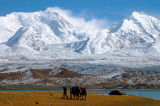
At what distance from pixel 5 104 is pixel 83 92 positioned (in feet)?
51.4

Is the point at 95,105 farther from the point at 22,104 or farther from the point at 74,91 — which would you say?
the point at 22,104

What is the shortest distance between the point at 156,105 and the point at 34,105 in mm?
22609

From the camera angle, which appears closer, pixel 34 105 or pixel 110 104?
pixel 34 105

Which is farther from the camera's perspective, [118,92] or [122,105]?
[118,92]

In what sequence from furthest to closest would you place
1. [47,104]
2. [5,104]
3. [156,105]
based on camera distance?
[156,105], [47,104], [5,104]

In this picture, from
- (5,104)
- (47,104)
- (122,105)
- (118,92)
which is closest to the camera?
(5,104)

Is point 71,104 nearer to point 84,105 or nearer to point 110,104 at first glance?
point 84,105

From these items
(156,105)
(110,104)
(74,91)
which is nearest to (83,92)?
(74,91)

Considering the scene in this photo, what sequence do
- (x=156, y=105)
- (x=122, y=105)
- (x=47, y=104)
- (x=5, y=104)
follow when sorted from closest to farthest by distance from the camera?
(x=5, y=104) → (x=47, y=104) → (x=122, y=105) → (x=156, y=105)

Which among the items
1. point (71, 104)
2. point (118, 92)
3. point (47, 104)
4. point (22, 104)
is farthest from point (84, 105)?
point (118, 92)

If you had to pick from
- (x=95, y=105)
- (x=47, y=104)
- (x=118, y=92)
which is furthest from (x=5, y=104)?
(x=118, y=92)

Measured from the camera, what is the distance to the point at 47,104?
44.4m

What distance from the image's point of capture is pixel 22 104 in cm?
4316

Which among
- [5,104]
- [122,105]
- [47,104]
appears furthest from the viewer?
[122,105]
